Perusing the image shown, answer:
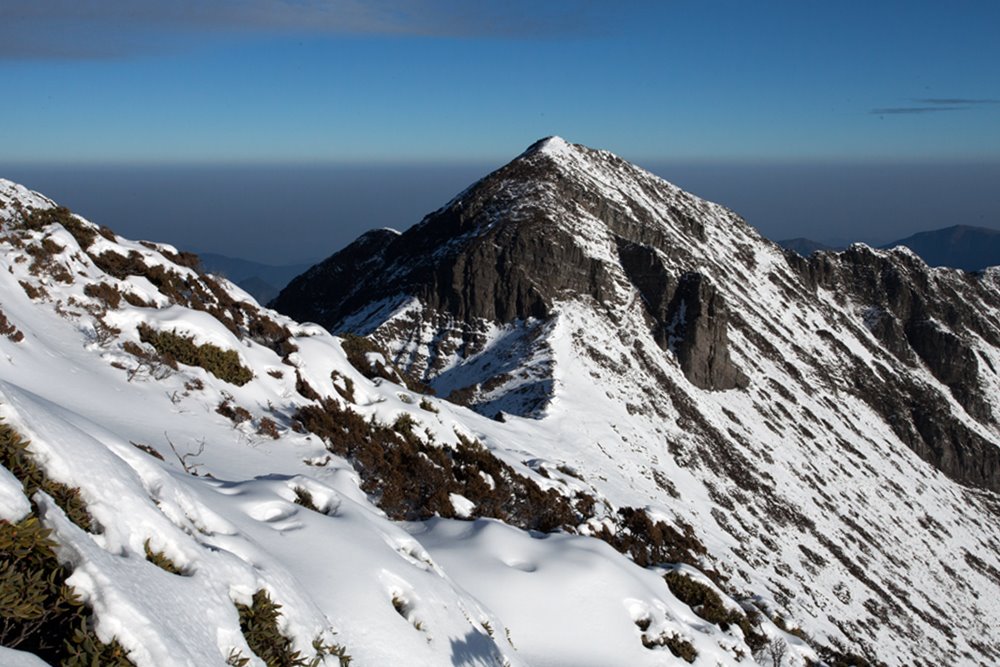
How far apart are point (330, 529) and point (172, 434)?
4.53m

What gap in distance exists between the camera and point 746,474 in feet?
179

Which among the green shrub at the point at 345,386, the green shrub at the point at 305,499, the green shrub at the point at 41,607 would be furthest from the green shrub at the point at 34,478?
the green shrub at the point at 345,386

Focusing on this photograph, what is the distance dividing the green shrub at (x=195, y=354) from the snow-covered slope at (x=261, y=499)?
0.04 metres

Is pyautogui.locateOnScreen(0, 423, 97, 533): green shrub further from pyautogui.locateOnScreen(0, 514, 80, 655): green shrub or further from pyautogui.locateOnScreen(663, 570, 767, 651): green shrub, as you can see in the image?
pyautogui.locateOnScreen(663, 570, 767, 651): green shrub

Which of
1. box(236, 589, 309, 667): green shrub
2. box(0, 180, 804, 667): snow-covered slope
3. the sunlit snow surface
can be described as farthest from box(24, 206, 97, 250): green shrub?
box(236, 589, 309, 667): green shrub

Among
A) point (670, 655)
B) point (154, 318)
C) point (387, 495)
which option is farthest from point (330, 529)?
point (154, 318)

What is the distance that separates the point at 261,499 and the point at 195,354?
6.78 meters

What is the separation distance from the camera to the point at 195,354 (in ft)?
43.6

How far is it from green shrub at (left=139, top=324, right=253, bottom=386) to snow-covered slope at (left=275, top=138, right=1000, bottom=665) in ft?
32.7

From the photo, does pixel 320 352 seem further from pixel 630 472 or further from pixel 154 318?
pixel 630 472

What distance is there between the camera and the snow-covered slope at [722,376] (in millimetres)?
43562

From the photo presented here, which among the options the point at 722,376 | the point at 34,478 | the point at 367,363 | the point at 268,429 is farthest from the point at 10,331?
the point at 722,376

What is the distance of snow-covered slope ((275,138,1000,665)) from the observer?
143 ft

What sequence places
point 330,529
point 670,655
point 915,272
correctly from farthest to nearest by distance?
point 915,272
point 670,655
point 330,529
